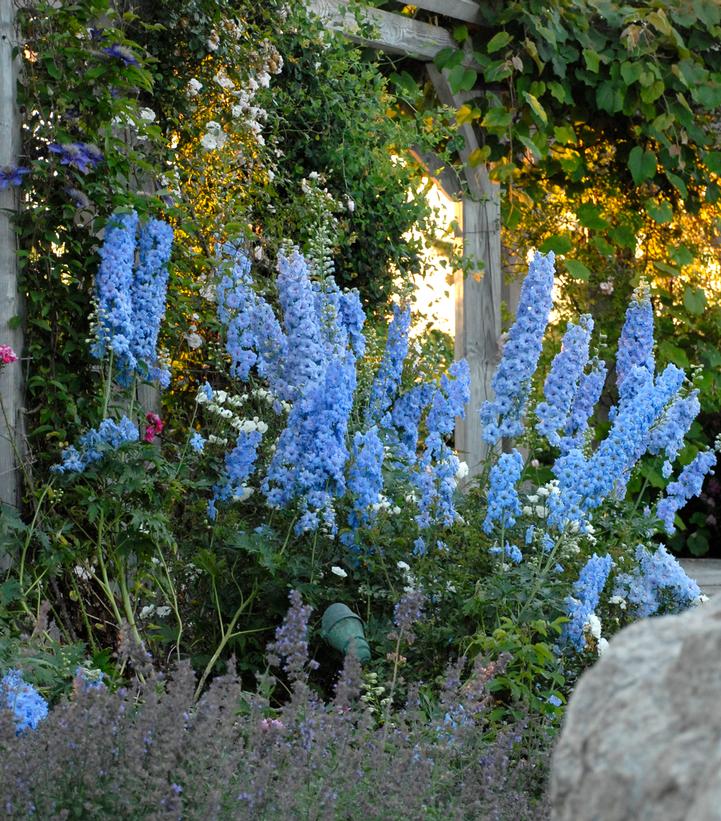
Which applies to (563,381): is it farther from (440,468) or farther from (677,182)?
(677,182)

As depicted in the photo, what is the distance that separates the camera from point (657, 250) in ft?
24.2

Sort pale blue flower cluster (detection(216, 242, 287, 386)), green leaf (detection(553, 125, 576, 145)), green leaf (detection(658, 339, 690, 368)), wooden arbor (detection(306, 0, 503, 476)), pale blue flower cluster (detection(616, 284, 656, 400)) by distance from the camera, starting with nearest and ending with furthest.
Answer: pale blue flower cluster (detection(216, 242, 287, 386))
pale blue flower cluster (detection(616, 284, 656, 400))
wooden arbor (detection(306, 0, 503, 476))
green leaf (detection(553, 125, 576, 145))
green leaf (detection(658, 339, 690, 368))

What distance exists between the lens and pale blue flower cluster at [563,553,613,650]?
3242 millimetres

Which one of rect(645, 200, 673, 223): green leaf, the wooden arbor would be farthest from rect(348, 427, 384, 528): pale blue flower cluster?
rect(645, 200, 673, 223): green leaf

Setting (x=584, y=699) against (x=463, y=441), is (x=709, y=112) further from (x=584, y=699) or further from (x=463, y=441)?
(x=584, y=699)

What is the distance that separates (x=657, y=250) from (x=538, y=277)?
4054 mm

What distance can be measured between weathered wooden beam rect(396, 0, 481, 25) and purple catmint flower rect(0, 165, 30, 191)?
8.54 feet

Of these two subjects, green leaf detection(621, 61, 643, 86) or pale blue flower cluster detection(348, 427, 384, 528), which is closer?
pale blue flower cluster detection(348, 427, 384, 528)

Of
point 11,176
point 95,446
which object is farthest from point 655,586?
point 11,176

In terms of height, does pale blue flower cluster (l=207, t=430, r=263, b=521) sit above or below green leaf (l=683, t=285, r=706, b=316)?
below

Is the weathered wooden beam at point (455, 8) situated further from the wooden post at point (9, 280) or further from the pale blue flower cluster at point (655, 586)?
the pale blue flower cluster at point (655, 586)

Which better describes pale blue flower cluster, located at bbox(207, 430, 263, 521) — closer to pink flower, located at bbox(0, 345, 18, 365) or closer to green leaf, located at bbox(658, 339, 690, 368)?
pink flower, located at bbox(0, 345, 18, 365)

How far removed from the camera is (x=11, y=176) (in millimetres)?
3660

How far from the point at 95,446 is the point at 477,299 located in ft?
10.3
